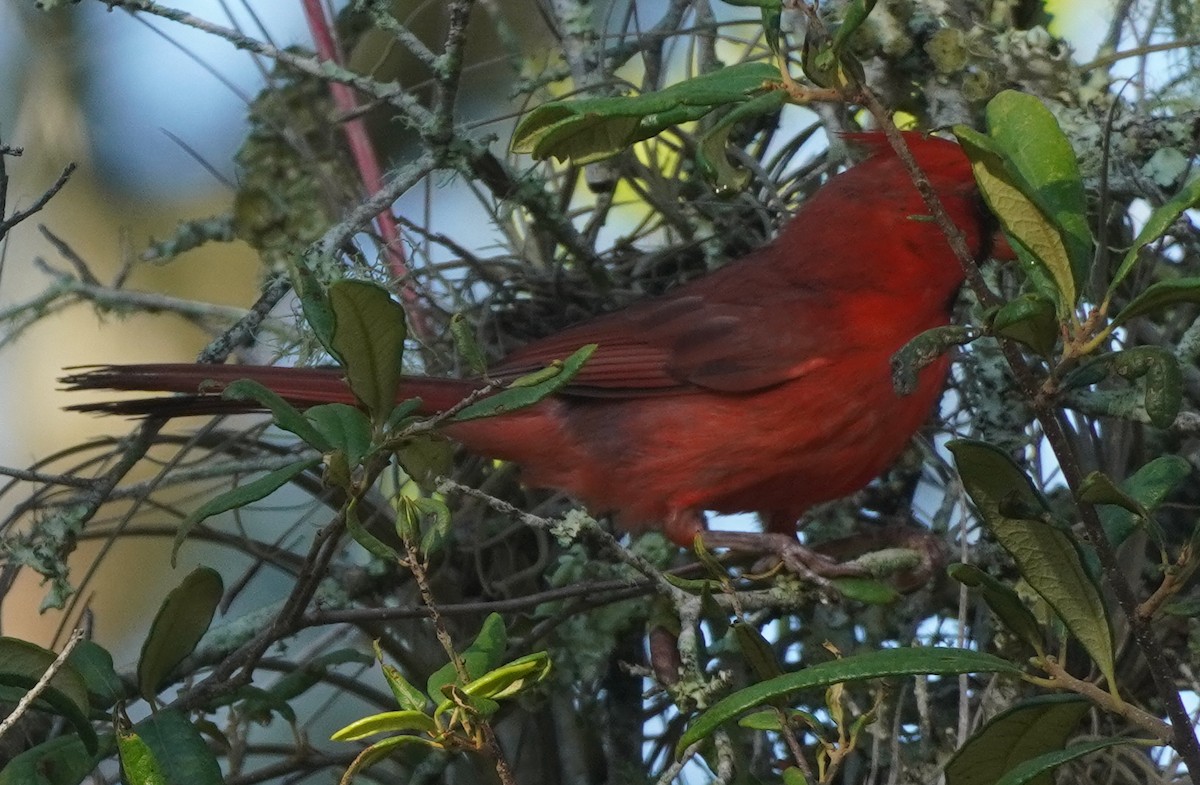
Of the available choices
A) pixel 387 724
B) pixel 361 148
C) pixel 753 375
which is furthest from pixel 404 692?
pixel 361 148

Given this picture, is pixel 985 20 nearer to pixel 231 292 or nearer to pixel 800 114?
pixel 800 114

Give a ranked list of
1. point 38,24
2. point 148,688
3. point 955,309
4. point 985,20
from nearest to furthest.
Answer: point 148,688, point 985,20, point 955,309, point 38,24

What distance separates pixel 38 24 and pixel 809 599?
2785 millimetres

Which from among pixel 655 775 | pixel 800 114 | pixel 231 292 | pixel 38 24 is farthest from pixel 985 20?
pixel 38 24

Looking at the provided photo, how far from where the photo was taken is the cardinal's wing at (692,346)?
2.43 meters

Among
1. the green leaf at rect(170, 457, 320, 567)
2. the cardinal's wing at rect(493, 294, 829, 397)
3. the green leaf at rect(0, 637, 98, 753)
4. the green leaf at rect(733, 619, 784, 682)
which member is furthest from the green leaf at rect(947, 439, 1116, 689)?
the cardinal's wing at rect(493, 294, 829, 397)

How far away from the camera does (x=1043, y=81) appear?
2105mm

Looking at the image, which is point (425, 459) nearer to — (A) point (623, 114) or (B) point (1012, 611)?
(A) point (623, 114)

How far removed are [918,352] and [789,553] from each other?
898mm

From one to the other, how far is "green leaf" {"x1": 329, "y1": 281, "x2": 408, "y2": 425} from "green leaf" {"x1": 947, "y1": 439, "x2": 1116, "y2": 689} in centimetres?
53

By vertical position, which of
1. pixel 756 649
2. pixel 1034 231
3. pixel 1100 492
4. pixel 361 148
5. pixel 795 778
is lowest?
pixel 795 778

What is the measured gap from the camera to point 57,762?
1539 millimetres

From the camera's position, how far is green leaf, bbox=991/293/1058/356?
117 centimetres

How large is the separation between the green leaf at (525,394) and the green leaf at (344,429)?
0.09 m
